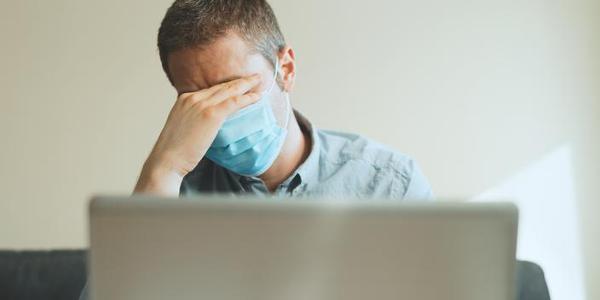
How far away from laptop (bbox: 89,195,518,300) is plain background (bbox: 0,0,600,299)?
1463 mm

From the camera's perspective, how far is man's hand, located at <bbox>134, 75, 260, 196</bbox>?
111 cm

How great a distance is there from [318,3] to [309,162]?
0.75 metres

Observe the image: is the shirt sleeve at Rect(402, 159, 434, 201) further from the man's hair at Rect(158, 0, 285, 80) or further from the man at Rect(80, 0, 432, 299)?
the man's hair at Rect(158, 0, 285, 80)

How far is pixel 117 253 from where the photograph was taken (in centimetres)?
51

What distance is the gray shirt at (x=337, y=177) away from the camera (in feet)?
4.52

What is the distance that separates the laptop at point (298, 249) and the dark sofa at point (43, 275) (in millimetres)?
1112

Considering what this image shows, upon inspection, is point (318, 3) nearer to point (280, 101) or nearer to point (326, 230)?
point (280, 101)

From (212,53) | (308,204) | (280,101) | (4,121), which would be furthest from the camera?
(4,121)

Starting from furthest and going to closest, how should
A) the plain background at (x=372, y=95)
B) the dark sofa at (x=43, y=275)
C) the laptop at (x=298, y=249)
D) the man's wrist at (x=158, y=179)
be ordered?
the plain background at (x=372, y=95)
the dark sofa at (x=43, y=275)
the man's wrist at (x=158, y=179)
the laptop at (x=298, y=249)

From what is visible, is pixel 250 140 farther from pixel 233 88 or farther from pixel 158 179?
pixel 158 179

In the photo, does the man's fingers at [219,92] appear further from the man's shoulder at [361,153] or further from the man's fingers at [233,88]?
the man's shoulder at [361,153]

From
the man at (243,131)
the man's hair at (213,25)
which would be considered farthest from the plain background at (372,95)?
the man's hair at (213,25)

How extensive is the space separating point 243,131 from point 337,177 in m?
0.28

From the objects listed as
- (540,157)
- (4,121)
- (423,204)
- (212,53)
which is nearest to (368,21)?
(540,157)
